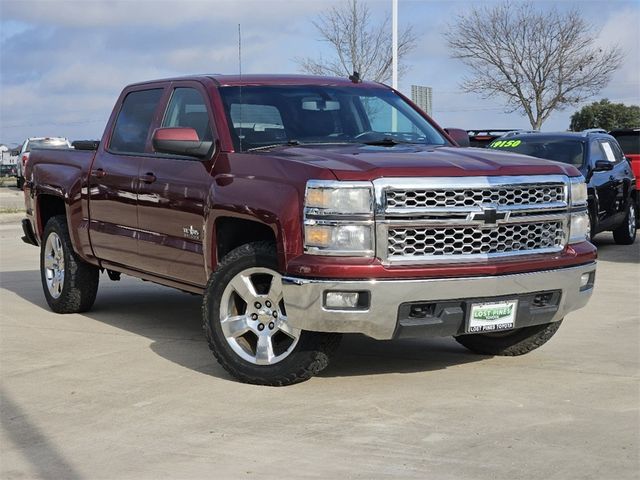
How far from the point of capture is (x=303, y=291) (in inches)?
234

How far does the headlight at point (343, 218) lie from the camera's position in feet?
19.3

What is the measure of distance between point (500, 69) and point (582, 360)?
31.9 meters

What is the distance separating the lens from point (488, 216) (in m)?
6.11

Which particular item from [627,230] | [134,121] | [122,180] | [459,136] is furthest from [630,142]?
[122,180]

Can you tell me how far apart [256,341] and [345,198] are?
1213 mm

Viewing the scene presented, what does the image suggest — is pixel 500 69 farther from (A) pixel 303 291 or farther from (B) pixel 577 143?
(A) pixel 303 291

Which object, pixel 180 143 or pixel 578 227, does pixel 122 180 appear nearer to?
pixel 180 143

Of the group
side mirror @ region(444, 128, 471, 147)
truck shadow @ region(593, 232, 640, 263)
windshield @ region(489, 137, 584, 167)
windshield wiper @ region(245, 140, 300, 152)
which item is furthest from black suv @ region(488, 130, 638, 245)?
windshield wiper @ region(245, 140, 300, 152)

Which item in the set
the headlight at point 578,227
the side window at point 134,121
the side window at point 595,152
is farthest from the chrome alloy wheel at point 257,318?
the side window at point 595,152

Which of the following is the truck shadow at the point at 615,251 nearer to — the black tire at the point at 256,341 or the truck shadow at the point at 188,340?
the truck shadow at the point at 188,340

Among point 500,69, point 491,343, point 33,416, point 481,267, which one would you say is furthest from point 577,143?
point 500,69

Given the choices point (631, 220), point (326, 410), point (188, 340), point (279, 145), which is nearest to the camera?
point (326, 410)

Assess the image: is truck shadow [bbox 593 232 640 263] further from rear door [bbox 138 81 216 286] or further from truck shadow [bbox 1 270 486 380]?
rear door [bbox 138 81 216 286]

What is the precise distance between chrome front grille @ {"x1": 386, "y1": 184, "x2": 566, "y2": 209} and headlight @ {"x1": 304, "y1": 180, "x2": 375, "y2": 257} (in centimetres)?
15
